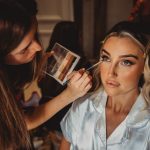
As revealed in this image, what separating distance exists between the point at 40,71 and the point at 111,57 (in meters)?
0.39

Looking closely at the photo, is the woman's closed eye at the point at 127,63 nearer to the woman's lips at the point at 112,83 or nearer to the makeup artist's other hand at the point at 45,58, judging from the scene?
the woman's lips at the point at 112,83

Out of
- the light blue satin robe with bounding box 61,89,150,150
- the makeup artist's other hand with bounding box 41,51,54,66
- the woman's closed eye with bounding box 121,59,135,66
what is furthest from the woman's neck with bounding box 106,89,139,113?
the makeup artist's other hand with bounding box 41,51,54,66

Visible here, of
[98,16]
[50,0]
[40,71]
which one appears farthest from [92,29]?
[40,71]

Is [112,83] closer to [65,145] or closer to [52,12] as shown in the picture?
[65,145]

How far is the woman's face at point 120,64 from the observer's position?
3.52 ft

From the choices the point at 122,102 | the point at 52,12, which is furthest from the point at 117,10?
the point at 122,102

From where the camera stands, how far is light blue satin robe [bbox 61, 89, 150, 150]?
1114 mm

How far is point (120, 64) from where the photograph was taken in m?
1.10

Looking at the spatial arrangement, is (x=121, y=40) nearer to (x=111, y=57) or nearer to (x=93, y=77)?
(x=111, y=57)

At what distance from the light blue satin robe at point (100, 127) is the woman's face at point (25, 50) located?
0.28 meters

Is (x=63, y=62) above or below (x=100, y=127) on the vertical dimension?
above

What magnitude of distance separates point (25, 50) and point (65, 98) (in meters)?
0.28

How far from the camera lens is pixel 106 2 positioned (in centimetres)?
286

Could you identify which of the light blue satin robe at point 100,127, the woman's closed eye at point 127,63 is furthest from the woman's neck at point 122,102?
the woman's closed eye at point 127,63
